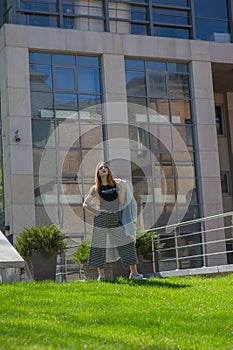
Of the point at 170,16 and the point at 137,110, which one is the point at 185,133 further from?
the point at 170,16

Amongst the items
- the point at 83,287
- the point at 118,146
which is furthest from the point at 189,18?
the point at 83,287

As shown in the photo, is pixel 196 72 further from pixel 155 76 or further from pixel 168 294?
pixel 168 294

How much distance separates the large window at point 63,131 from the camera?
24.6 metres

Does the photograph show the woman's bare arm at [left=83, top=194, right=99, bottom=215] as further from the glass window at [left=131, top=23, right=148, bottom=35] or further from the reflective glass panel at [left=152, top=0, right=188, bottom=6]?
the reflective glass panel at [left=152, top=0, right=188, bottom=6]

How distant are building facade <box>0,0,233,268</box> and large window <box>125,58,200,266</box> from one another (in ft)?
0.13

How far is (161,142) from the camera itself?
26578 mm

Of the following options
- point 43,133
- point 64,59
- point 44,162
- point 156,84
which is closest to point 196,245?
point 44,162

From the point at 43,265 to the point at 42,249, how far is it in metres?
0.38

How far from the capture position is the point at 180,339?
21.3 feet

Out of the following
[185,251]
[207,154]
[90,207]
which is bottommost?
[185,251]

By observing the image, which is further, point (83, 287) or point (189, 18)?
point (189, 18)

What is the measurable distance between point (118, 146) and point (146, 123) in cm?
149

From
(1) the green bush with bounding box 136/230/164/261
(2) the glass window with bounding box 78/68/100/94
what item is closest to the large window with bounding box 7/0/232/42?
(2) the glass window with bounding box 78/68/100/94


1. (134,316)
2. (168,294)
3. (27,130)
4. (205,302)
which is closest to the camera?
(134,316)
